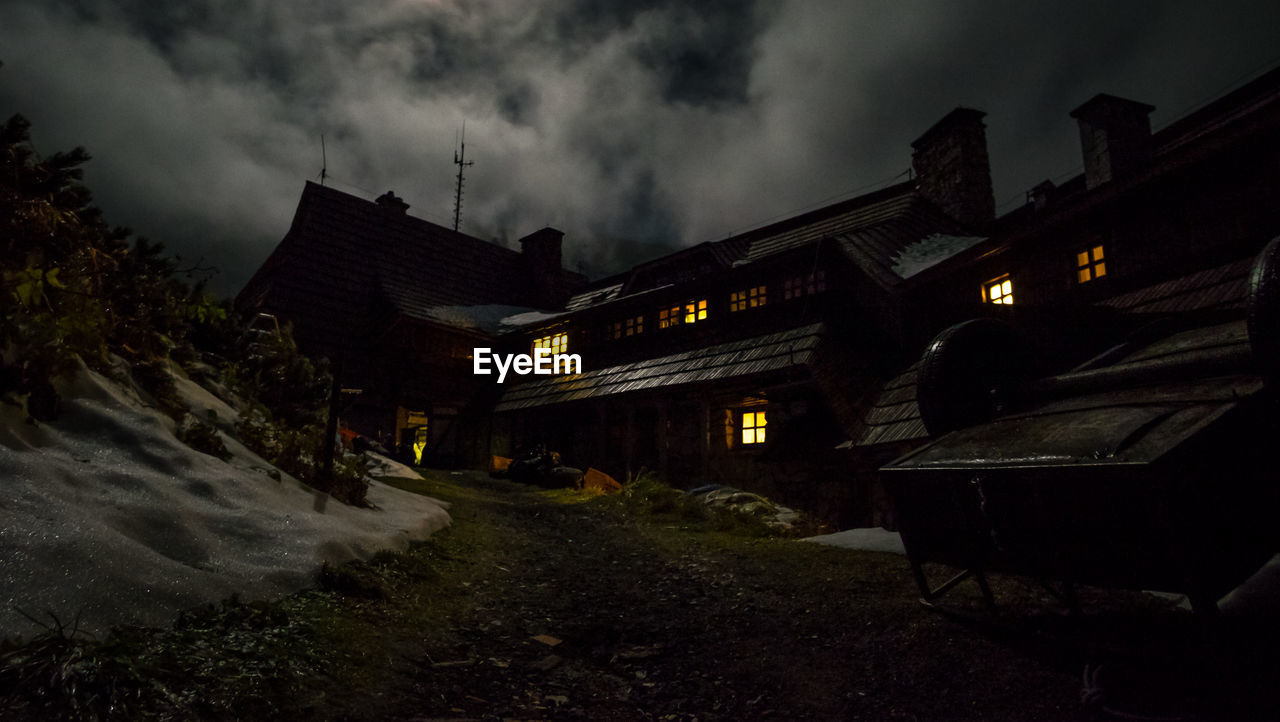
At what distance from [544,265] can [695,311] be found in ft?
47.9

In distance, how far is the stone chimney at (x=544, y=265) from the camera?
30.3 meters

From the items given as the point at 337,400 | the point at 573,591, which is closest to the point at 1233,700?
the point at 573,591

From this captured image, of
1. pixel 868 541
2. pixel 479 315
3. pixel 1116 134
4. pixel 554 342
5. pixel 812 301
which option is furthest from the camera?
pixel 479 315

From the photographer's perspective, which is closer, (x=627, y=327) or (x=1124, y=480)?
(x=1124, y=480)

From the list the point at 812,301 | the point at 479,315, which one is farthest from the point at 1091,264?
the point at 479,315

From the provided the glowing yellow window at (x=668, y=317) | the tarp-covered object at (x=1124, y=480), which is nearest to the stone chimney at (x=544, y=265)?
the glowing yellow window at (x=668, y=317)

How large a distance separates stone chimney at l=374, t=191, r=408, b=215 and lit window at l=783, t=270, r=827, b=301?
65.2 feet

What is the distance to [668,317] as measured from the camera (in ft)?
62.3

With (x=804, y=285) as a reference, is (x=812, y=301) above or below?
below

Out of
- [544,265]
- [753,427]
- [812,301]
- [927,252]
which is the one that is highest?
[544,265]

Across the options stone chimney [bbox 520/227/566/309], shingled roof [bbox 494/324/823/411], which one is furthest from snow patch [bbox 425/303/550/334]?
shingled roof [bbox 494/324/823/411]

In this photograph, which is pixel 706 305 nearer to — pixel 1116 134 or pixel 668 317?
pixel 668 317

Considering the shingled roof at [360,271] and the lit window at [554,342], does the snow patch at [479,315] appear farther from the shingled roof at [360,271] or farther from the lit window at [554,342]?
the lit window at [554,342]

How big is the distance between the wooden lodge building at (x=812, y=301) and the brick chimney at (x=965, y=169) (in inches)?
2.2
